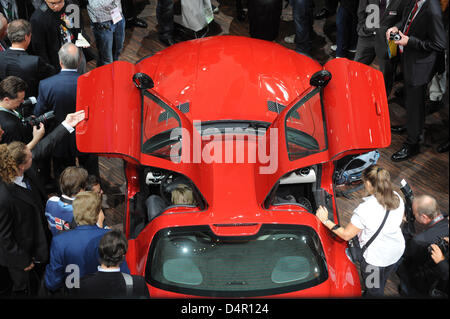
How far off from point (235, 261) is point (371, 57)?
3487 mm

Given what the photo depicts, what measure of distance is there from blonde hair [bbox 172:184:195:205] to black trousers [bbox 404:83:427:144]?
8.81 feet

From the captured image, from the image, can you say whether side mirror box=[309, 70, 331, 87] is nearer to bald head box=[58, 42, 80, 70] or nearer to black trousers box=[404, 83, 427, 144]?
black trousers box=[404, 83, 427, 144]

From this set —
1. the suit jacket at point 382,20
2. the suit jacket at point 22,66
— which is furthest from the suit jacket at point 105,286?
the suit jacket at point 382,20

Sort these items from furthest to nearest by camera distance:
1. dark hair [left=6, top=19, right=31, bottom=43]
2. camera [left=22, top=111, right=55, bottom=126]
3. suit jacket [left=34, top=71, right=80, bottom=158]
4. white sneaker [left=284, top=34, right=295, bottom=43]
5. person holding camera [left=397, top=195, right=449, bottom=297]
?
white sneaker [left=284, top=34, right=295, bottom=43] → dark hair [left=6, top=19, right=31, bottom=43] → suit jacket [left=34, top=71, right=80, bottom=158] → camera [left=22, top=111, right=55, bottom=126] → person holding camera [left=397, top=195, right=449, bottom=297]

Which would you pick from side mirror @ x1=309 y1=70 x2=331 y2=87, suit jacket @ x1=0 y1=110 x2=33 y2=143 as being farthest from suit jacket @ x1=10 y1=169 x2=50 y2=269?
side mirror @ x1=309 y1=70 x2=331 y2=87

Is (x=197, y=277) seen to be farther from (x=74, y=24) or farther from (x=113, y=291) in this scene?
(x=74, y=24)

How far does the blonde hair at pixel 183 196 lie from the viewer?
3.75 meters

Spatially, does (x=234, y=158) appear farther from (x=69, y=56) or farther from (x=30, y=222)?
(x=69, y=56)

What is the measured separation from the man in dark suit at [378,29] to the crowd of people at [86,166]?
0.04 ft

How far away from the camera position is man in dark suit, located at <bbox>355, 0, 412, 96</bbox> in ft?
17.0

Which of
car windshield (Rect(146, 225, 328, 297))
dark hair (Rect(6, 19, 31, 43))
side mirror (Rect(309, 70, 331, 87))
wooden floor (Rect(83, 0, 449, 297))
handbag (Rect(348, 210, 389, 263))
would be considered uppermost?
side mirror (Rect(309, 70, 331, 87))

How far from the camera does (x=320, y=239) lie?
3.50 metres

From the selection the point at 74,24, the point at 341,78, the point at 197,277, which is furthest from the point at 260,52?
the point at 197,277

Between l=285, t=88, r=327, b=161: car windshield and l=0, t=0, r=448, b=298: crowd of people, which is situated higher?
l=285, t=88, r=327, b=161: car windshield
